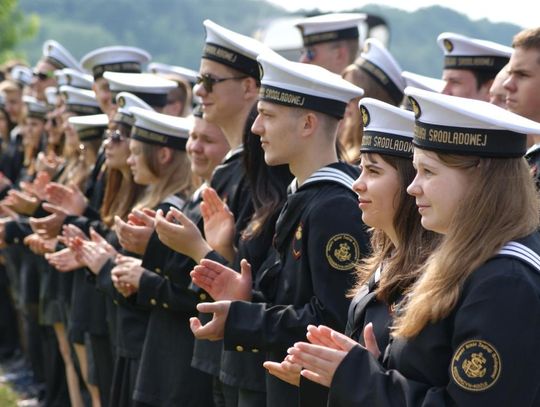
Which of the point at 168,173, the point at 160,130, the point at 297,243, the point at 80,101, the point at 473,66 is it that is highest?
the point at 473,66

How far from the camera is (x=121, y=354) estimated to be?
6.56 m

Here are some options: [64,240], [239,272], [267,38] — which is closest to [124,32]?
[267,38]

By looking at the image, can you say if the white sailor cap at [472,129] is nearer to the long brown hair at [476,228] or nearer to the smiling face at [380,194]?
the long brown hair at [476,228]

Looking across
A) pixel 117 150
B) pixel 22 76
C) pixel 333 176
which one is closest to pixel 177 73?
pixel 117 150

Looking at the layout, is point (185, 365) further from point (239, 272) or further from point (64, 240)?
point (64, 240)

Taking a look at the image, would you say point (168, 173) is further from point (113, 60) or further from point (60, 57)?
point (60, 57)

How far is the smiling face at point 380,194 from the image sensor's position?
3900mm

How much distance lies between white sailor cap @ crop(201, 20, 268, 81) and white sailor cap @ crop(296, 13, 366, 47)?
5.40 feet

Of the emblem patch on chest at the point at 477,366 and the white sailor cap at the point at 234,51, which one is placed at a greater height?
the white sailor cap at the point at 234,51

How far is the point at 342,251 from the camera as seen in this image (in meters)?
4.48


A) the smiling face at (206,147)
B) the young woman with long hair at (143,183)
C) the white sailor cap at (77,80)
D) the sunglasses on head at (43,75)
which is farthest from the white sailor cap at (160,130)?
the sunglasses on head at (43,75)

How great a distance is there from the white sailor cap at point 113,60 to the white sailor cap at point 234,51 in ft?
9.92

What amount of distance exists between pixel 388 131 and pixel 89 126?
15.4 ft

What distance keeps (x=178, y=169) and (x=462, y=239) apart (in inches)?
141
